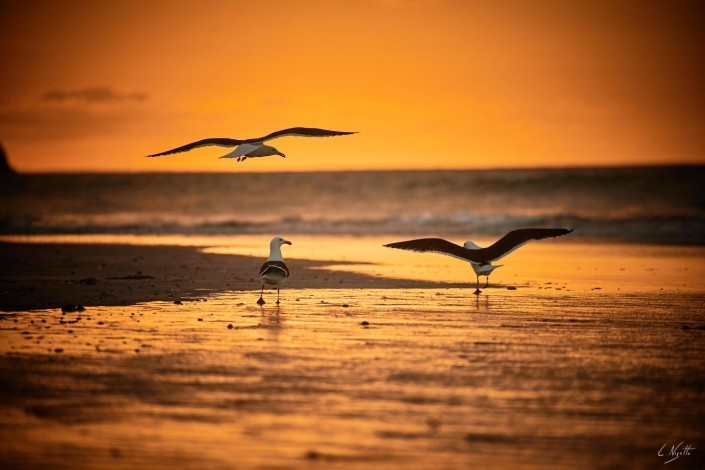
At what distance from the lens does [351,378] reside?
9.41 metres

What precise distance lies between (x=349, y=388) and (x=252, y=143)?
885cm

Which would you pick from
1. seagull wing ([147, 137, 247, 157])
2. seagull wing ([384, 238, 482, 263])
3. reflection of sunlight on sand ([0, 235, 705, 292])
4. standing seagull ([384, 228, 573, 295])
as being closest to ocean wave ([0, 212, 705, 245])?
reflection of sunlight on sand ([0, 235, 705, 292])

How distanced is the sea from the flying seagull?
70.8ft

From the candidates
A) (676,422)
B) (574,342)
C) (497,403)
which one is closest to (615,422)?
(676,422)

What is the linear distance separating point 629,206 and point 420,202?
13994 millimetres

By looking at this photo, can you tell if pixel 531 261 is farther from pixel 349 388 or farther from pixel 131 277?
pixel 349 388

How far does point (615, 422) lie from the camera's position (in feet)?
25.6

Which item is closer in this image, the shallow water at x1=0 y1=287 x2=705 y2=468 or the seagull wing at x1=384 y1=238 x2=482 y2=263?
the shallow water at x1=0 y1=287 x2=705 y2=468

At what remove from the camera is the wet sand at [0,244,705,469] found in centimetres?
707

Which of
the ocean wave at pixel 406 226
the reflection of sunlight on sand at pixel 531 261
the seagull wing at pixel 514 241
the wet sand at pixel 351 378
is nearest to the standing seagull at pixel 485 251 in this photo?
the seagull wing at pixel 514 241

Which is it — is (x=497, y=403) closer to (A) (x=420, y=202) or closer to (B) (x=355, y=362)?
(B) (x=355, y=362)

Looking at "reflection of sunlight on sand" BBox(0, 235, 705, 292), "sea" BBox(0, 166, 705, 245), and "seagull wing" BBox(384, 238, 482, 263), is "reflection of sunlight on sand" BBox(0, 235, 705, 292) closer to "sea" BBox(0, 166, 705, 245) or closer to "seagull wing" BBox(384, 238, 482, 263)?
"seagull wing" BBox(384, 238, 482, 263)

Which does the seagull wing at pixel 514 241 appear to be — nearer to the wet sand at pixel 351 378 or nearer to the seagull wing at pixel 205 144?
the wet sand at pixel 351 378

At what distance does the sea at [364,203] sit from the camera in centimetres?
4600
